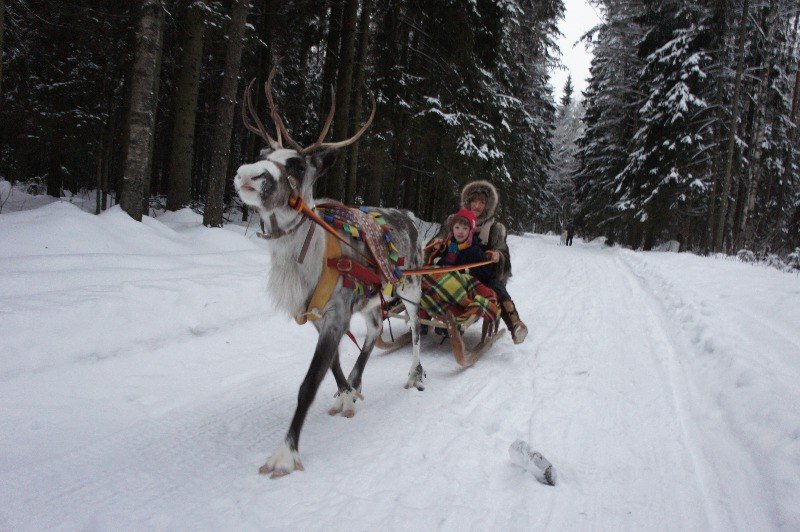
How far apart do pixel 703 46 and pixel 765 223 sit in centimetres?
1356

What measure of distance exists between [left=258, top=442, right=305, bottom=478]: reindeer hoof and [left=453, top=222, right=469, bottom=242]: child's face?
10.9 feet

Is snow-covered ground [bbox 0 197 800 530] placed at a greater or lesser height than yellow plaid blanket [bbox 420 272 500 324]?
lesser

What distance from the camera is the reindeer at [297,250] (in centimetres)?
247

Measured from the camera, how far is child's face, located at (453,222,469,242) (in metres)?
5.13

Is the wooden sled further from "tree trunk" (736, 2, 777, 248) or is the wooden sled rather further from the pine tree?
"tree trunk" (736, 2, 777, 248)

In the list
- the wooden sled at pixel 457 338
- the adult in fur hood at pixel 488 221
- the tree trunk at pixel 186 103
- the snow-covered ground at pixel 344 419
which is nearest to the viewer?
the snow-covered ground at pixel 344 419

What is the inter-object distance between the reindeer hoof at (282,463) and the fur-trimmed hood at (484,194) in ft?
13.6

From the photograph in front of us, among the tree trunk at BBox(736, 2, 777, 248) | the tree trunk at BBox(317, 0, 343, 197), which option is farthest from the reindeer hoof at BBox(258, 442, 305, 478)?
the tree trunk at BBox(736, 2, 777, 248)

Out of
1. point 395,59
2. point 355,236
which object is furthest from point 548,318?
point 395,59

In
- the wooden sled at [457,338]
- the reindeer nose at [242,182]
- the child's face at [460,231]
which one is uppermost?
the reindeer nose at [242,182]

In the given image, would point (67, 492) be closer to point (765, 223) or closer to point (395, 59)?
point (395, 59)

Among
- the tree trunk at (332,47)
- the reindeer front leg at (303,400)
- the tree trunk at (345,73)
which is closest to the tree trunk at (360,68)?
the tree trunk at (345,73)

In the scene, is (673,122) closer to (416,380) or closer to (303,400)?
(416,380)

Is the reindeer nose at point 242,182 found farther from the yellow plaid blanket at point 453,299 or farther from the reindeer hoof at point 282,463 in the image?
the yellow plaid blanket at point 453,299
